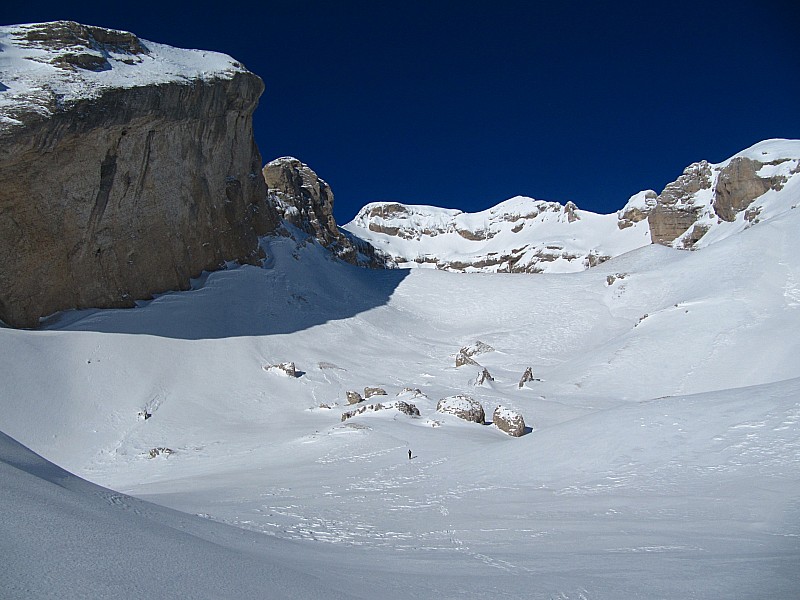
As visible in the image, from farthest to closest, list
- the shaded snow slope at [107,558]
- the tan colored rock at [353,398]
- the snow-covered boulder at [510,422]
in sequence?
the tan colored rock at [353,398] → the snow-covered boulder at [510,422] → the shaded snow slope at [107,558]

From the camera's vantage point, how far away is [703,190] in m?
77.9

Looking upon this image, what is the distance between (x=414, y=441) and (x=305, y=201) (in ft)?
140

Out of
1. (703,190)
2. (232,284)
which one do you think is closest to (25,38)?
(232,284)

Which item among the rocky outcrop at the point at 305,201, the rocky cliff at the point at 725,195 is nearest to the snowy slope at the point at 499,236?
the rocky cliff at the point at 725,195

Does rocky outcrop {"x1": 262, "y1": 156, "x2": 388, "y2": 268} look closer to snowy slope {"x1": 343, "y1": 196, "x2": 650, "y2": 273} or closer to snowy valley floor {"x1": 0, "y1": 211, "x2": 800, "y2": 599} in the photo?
snowy valley floor {"x1": 0, "y1": 211, "x2": 800, "y2": 599}

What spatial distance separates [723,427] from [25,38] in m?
31.2

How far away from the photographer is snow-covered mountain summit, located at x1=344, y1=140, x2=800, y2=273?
218ft

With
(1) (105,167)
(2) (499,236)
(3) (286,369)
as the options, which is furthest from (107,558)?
(2) (499,236)

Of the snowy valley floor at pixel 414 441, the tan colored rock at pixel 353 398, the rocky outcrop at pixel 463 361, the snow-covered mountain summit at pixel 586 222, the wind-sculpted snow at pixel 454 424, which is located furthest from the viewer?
the snow-covered mountain summit at pixel 586 222

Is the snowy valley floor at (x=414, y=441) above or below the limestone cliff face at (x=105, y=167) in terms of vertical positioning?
below

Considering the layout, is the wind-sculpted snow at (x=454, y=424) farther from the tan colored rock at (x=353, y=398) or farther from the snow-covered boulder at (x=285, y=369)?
the tan colored rock at (x=353, y=398)

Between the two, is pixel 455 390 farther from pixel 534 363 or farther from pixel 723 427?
pixel 723 427

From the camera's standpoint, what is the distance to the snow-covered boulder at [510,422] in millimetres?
17562

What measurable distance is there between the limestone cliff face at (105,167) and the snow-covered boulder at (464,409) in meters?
16.5
